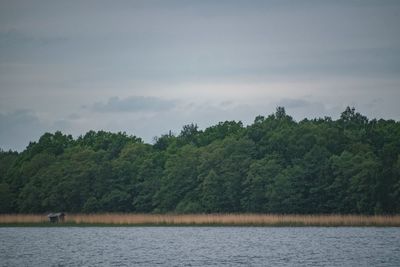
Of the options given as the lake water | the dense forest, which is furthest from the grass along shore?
the dense forest

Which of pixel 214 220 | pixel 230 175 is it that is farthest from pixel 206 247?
pixel 230 175

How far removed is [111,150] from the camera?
124000 mm

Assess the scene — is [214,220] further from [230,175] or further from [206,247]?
[206,247]

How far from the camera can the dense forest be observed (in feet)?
308

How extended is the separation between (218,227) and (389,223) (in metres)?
16.8

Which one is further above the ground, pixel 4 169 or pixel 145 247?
pixel 4 169

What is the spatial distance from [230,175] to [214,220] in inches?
539

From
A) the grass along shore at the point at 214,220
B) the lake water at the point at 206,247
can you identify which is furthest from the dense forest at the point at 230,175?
the lake water at the point at 206,247

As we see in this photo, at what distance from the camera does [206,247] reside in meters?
60.6

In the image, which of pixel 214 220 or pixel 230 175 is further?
pixel 230 175

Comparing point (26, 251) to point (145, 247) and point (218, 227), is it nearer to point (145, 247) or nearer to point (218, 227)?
point (145, 247)

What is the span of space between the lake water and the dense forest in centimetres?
1227

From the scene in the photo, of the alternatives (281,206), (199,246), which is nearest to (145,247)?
(199,246)

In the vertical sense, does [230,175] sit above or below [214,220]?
above
